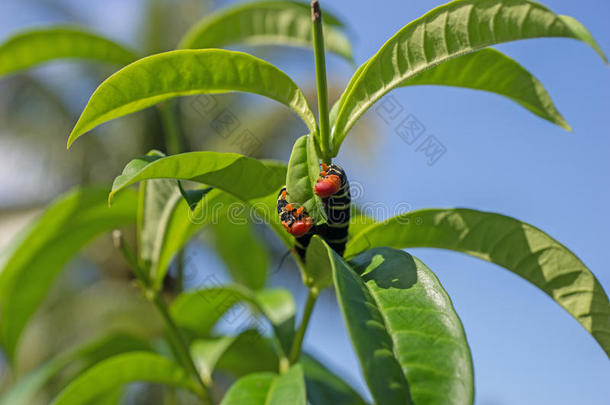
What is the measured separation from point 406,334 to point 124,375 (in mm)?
919

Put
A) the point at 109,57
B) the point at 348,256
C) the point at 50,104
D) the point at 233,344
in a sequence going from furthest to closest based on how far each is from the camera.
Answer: the point at 50,104 → the point at 109,57 → the point at 233,344 → the point at 348,256

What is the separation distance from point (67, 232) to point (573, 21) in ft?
4.77

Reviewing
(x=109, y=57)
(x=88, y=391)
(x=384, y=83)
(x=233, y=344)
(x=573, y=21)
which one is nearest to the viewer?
(x=573, y=21)

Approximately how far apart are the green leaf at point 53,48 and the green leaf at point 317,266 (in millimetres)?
1202

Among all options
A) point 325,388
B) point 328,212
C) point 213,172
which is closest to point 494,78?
point 328,212

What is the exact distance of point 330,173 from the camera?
913 mm

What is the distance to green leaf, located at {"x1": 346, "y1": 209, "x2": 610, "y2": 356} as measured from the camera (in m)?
1.01

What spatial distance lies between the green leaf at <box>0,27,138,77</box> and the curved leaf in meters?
1.36

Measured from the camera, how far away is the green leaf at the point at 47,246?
162 cm

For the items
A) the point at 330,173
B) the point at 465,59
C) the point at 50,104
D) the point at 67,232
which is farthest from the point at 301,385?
the point at 50,104

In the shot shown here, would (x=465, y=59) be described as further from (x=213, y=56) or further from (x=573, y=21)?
(x=213, y=56)

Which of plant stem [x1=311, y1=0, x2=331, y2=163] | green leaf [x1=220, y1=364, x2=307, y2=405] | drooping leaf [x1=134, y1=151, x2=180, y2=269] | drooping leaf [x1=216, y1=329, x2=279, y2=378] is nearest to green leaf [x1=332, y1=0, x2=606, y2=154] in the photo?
plant stem [x1=311, y1=0, x2=331, y2=163]

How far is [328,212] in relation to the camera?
3.08 feet

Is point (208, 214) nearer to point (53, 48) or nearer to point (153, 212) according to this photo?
point (153, 212)
